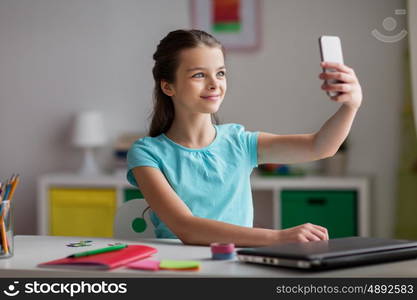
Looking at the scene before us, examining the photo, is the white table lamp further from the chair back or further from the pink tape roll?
the pink tape roll

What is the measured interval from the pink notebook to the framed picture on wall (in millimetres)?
2826

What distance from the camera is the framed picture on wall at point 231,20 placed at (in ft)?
13.0

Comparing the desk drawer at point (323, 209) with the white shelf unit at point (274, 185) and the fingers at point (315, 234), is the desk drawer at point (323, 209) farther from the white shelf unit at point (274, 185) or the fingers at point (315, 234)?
the fingers at point (315, 234)

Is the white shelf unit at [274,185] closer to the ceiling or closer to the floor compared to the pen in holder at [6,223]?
closer to the floor

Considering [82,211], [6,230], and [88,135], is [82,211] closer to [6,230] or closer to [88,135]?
[88,135]

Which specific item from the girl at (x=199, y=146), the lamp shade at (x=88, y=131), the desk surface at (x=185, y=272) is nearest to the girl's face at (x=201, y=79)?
the girl at (x=199, y=146)

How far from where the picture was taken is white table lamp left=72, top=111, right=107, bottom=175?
13.0 ft

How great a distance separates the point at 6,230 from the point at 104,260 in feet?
0.82

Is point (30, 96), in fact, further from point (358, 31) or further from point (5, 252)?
point (5, 252)

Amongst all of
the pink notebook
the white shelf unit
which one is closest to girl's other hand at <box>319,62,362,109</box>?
the pink notebook

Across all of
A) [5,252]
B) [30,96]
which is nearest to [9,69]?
[30,96]

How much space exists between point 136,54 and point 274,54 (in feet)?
2.76

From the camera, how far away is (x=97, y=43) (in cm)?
417

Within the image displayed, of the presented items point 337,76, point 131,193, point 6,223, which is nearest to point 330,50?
point 337,76
